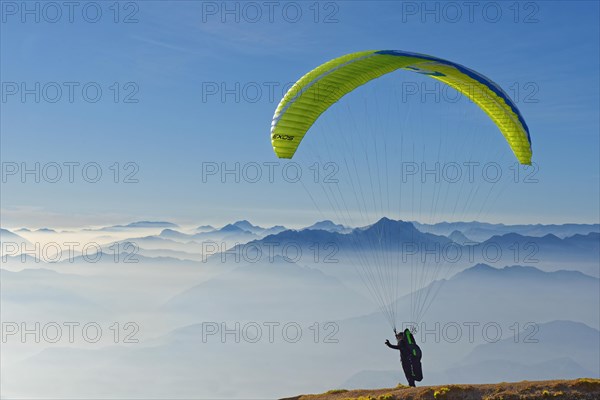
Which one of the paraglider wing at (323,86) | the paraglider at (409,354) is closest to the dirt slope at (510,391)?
the paraglider at (409,354)

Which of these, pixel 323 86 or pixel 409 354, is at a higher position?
pixel 323 86

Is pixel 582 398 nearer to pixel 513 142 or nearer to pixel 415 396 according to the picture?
pixel 415 396

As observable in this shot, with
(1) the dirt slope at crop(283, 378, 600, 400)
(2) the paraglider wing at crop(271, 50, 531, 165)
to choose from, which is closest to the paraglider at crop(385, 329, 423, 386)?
(1) the dirt slope at crop(283, 378, 600, 400)

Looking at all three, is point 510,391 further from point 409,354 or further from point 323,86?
point 323,86

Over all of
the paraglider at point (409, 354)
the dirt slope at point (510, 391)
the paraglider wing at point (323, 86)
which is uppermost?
the paraglider wing at point (323, 86)

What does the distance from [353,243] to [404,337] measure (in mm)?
4695

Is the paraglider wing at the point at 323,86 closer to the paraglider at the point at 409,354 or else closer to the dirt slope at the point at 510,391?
the paraglider at the point at 409,354

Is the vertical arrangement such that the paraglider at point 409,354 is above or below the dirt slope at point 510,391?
above

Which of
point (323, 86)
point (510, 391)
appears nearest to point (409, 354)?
point (510, 391)

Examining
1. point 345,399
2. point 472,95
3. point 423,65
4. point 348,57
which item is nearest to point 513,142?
point 472,95

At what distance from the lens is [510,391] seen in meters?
27.9

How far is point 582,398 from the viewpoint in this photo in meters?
27.8

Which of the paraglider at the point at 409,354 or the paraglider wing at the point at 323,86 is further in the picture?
the paraglider at the point at 409,354

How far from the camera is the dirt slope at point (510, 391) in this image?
27750 millimetres
